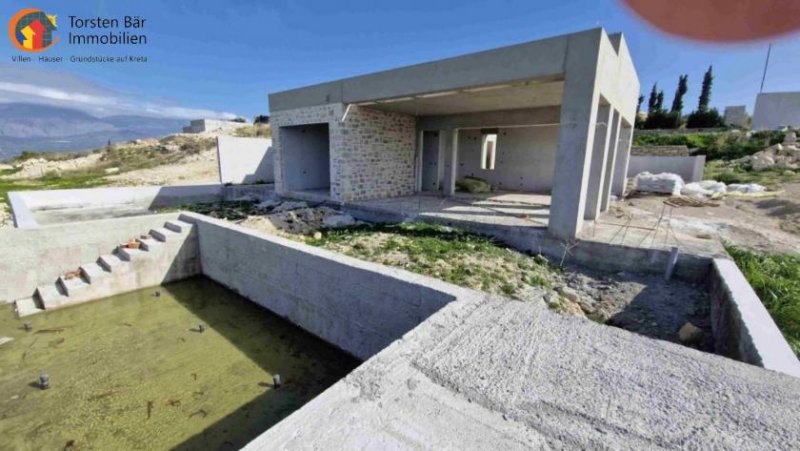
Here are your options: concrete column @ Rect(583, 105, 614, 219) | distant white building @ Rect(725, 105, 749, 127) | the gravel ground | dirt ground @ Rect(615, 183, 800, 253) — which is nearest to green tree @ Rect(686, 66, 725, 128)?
distant white building @ Rect(725, 105, 749, 127)

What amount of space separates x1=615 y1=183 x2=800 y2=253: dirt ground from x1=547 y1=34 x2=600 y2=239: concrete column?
279 cm

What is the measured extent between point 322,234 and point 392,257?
2.34 meters

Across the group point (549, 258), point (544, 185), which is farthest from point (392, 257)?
point (544, 185)

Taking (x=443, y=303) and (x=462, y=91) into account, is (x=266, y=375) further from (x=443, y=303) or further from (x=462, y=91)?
(x=462, y=91)

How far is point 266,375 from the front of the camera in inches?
156

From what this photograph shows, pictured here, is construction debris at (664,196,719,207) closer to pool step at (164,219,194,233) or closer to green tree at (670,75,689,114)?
pool step at (164,219,194,233)

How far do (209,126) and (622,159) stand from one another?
38656mm

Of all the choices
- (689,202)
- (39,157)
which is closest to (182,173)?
(39,157)

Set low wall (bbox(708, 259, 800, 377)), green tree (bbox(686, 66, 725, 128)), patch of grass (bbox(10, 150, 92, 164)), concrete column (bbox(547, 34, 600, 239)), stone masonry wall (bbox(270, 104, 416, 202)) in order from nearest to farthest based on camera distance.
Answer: low wall (bbox(708, 259, 800, 377))
concrete column (bbox(547, 34, 600, 239))
stone masonry wall (bbox(270, 104, 416, 202))
patch of grass (bbox(10, 150, 92, 164))
green tree (bbox(686, 66, 725, 128))

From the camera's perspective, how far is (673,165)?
1586cm

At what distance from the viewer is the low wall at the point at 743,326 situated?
7.79 ft

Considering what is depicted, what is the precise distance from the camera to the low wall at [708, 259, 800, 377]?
2373mm

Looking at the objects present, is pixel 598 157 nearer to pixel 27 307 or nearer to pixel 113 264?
pixel 113 264

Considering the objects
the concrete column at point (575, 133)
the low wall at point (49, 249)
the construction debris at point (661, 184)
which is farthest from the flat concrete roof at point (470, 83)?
the construction debris at point (661, 184)
